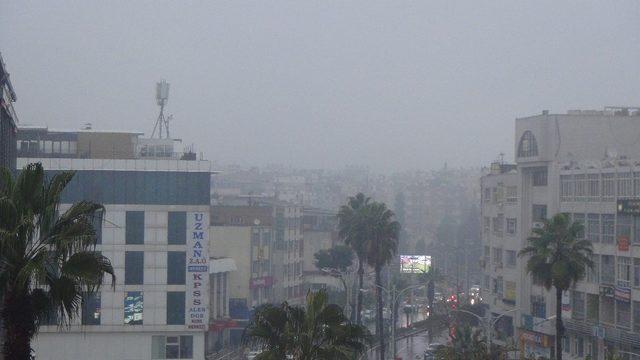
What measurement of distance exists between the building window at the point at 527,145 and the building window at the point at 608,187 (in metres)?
10.1

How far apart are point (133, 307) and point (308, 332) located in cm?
2989

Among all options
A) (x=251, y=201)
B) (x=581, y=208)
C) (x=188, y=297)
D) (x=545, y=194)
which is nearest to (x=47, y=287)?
(x=188, y=297)

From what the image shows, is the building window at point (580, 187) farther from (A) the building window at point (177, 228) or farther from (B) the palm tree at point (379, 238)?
(A) the building window at point (177, 228)

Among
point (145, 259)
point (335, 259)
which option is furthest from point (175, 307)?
point (335, 259)

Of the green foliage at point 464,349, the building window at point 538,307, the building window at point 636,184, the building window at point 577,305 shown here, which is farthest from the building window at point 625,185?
the building window at point 538,307

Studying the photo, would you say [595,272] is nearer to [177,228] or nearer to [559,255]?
[559,255]

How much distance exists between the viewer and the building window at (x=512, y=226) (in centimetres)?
7569

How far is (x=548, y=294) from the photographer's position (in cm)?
6938

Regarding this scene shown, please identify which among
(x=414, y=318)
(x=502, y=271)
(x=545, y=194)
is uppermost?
(x=545, y=194)

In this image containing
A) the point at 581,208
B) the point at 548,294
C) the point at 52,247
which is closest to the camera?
the point at 52,247

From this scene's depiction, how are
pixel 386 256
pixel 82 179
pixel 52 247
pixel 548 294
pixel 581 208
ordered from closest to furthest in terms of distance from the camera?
pixel 52 247 → pixel 82 179 → pixel 581 208 → pixel 548 294 → pixel 386 256

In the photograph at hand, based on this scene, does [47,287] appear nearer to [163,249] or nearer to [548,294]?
[163,249]

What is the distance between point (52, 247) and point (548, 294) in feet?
180

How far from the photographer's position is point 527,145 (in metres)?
73.2
